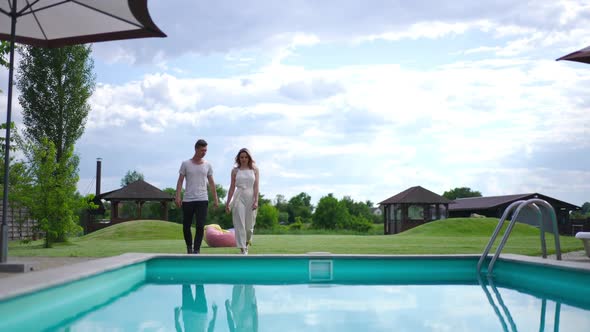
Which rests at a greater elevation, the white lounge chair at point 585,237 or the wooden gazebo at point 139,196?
the wooden gazebo at point 139,196

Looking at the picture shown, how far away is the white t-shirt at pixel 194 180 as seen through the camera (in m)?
8.17

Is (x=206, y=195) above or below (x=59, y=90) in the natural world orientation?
below

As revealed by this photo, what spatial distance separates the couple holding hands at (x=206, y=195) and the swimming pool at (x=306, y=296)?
0.96m

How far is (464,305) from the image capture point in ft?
16.3

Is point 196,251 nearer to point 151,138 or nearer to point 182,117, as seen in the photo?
point 182,117

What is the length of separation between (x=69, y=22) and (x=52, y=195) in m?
6.53

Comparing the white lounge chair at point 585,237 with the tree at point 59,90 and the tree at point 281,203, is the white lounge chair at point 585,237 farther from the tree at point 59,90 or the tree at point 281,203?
the tree at point 281,203

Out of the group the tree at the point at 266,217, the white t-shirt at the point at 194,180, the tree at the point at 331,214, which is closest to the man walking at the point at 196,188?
the white t-shirt at the point at 194,180

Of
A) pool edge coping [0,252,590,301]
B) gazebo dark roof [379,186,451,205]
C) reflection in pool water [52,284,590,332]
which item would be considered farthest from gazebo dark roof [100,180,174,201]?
reflection in pool water [52,284,590,332]

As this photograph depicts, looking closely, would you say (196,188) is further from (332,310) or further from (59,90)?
(59,90)

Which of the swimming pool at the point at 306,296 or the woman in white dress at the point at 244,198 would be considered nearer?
the swimming pool at the point at 306,296

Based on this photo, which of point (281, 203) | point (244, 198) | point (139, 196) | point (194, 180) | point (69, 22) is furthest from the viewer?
point (281, 203)

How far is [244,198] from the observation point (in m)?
8.62

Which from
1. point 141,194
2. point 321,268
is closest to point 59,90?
point 141,194
